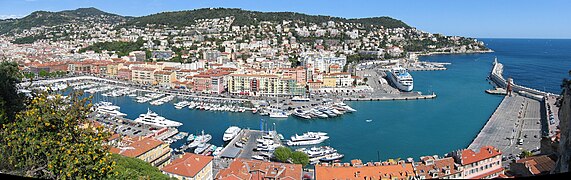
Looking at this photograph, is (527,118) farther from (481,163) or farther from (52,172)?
(52,172)

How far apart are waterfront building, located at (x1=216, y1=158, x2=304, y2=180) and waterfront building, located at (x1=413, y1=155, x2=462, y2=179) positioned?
1.42 metres

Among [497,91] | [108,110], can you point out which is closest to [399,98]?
[497,91]

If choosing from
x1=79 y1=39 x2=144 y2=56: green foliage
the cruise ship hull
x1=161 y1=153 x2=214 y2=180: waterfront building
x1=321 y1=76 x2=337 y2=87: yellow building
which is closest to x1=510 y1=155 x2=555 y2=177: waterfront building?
x1=161 y1=153 x2=214 y2=180: waterfront building

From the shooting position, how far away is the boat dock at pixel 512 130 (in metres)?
6.74

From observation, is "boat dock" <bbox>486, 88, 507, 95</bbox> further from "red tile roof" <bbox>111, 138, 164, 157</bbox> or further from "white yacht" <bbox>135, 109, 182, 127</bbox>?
"red tile roof" <bbox>111, 138, 164, 157</bbox>

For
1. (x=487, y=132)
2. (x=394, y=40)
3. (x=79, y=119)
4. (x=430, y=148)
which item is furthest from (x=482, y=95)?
(x=394, y=40)

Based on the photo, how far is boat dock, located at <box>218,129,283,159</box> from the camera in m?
6.67

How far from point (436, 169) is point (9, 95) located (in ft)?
14.1

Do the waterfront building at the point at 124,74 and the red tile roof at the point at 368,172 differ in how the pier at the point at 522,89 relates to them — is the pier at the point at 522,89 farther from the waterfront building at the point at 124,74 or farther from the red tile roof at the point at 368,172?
the waterfront building at the point at 124,74

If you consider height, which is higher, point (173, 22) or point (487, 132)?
point (173, 22)

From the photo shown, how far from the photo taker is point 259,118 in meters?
9.93

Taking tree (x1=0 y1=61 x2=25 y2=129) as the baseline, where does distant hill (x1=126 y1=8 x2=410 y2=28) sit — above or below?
above

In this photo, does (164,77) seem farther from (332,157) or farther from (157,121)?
(332,157)

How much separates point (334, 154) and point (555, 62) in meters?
14.8
